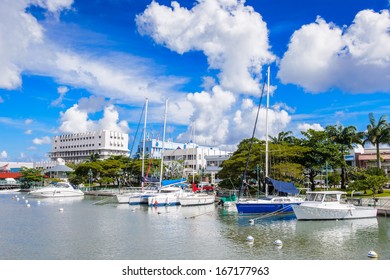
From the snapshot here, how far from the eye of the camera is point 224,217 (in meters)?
46.4

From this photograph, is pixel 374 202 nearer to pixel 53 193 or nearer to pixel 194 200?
pixel 194 200

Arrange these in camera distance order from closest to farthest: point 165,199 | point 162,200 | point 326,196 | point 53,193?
point 326,196 → point 162,200 → point 165,199 → point 53,193

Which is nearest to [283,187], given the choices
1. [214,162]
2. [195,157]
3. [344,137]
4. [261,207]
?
[261,207]

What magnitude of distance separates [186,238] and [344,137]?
58.3m

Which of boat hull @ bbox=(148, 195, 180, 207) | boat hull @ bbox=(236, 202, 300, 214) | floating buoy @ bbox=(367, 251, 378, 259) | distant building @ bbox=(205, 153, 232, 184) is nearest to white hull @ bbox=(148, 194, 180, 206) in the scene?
boat hull @ bbox=(148, 195, 180, 207)

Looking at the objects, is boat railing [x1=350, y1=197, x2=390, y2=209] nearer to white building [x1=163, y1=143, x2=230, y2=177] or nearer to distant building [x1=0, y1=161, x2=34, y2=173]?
white building [x1=163, y1=143, x2=230, y2=177]

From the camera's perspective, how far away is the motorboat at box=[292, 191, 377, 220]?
42.0 meters

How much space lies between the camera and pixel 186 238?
3244cm

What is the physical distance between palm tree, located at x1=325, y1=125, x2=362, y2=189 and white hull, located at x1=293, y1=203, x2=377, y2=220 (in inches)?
1394

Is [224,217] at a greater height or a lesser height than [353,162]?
lesser

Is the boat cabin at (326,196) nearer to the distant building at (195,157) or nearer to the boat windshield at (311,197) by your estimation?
the boat windshield at (311,197)
